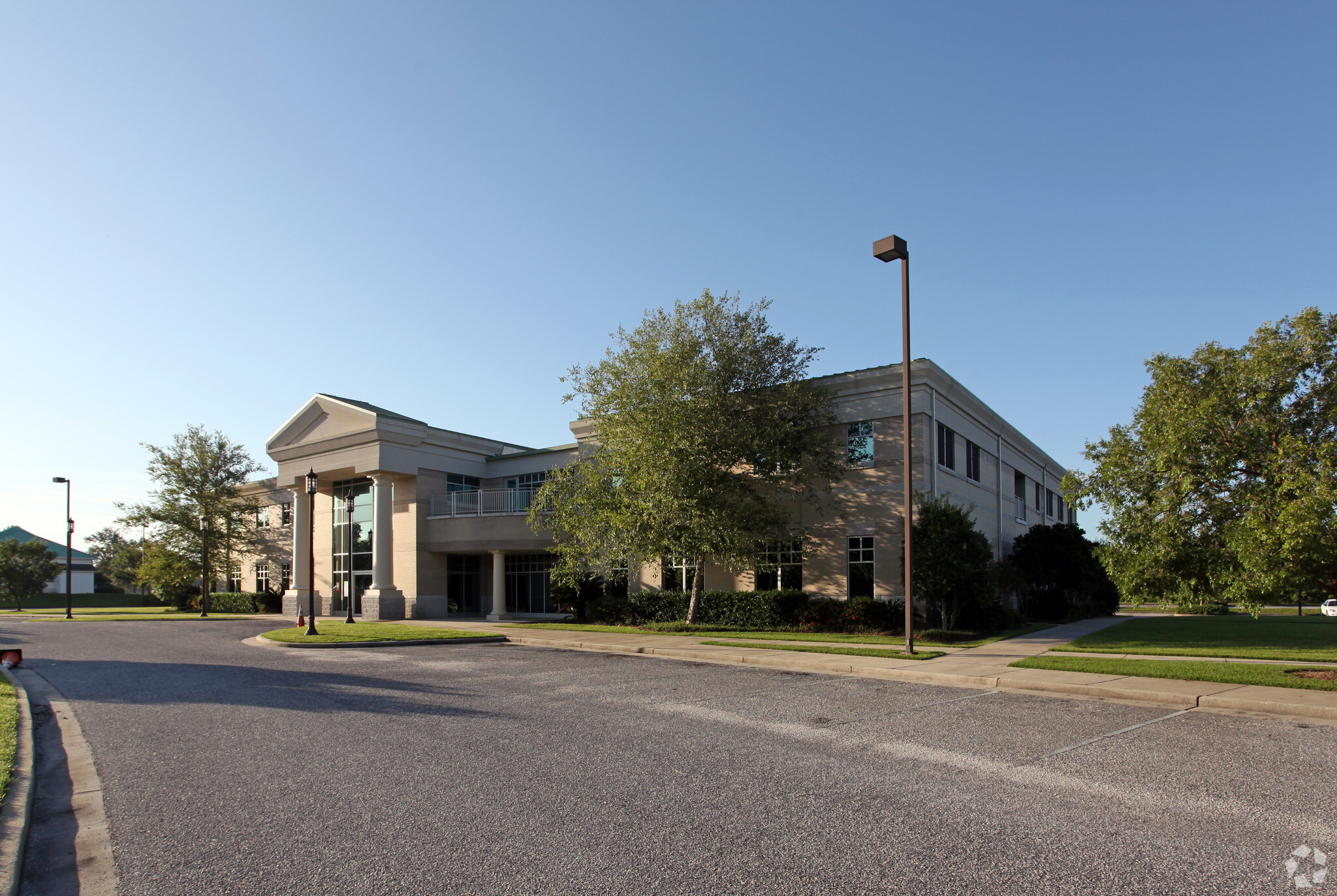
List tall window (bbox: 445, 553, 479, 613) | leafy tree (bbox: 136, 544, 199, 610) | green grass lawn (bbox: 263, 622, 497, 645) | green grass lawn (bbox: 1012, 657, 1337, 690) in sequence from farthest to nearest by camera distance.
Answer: leafy tree (bbox: 136, 544, 199, 610) < tall window (bbox: 445, 553, 479, 613) < green grass lawn (bbox: 263, 622, 497, 645) < green grass lawn (bbox: 1012, 657, 1337, 690)

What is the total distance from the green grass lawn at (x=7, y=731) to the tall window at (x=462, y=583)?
25.5 meters

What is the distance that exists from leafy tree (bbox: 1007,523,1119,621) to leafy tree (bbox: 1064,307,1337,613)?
51.9 feet

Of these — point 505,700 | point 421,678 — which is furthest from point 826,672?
point 421,678

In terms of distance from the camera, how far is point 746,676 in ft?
47.3

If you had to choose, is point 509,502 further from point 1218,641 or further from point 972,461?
point 1218,641

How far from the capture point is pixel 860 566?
25469 millimetres

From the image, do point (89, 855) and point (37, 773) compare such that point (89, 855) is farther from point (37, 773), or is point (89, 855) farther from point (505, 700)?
point (505, 700)

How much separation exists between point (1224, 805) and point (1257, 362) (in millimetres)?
10004

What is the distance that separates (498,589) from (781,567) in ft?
44.4

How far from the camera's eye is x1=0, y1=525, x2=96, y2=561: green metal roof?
9612 centimetres

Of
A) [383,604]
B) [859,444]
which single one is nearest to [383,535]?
[383,604]

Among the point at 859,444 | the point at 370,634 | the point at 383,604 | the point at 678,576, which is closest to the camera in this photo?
the point at 370,634

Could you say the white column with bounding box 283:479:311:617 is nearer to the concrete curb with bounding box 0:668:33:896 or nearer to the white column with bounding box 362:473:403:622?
the white column with bounding box 362:473:403:622

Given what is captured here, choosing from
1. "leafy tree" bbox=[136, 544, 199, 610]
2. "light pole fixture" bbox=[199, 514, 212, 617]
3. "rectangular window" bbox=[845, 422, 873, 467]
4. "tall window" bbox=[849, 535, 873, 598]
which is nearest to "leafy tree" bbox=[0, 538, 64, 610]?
"leafy tree" bbox=[136, 544, 199, 610]
